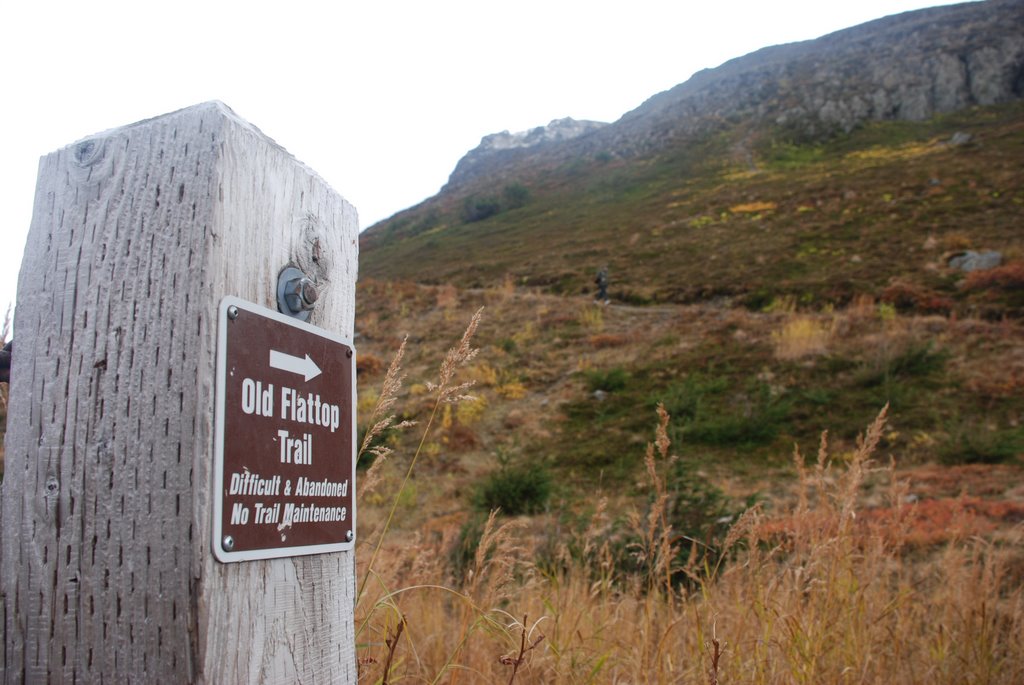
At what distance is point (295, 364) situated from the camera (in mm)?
982

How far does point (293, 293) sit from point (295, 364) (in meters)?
0.11

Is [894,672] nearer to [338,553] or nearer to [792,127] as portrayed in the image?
[338,553]

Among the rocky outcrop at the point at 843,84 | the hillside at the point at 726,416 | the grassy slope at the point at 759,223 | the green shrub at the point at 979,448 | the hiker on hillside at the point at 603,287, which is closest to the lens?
the hillside at the point at 726,416

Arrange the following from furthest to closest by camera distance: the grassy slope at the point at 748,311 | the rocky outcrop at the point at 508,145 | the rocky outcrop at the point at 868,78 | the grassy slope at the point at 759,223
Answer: the rocky outcrop at the point at 508,145, the rocky outcrop at the point at 868,78, the grassy slope at the point at 759,223, the grassy slope at the point at 748,311

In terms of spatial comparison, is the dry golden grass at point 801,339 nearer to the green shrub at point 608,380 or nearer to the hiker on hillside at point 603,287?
the green shrub at point 608,380

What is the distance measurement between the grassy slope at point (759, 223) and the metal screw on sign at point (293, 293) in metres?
15.3

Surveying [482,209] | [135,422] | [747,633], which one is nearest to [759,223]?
[482,209]

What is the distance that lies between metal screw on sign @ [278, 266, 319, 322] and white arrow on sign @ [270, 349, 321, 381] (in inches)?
2.8

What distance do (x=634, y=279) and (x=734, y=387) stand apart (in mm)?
10432

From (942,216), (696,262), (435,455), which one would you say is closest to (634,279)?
(696,262)

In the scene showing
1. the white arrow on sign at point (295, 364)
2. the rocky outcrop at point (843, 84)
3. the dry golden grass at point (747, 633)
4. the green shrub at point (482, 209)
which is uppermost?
the rocky outcrop at point (843, 84)

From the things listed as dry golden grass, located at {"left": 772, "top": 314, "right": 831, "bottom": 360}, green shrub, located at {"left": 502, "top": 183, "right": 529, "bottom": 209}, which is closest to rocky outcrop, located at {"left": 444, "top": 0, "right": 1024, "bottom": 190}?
green shrub, located at {"left": 502, "top": 183, "right": 529, "bottom": 209}

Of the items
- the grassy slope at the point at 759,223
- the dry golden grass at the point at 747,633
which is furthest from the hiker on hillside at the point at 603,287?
the dry golden grass at the point at 747,633

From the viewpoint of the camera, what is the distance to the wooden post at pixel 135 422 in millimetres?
775
